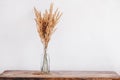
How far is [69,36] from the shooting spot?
256 cm

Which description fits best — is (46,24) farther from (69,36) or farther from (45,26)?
(69,36)

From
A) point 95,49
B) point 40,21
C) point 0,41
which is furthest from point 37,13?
point 95,49

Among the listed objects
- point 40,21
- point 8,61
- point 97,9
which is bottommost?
point 8,61

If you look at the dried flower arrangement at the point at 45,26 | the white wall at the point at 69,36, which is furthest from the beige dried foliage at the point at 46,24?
the white wall at the point at 69,36

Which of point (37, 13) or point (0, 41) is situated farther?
point (0, 41)

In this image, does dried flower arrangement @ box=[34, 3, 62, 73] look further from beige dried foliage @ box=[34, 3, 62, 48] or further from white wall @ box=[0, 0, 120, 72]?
white wall @ box=[0, 0, 120, 72]

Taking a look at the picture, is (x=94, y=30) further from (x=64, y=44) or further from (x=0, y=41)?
(x=0, y=41)

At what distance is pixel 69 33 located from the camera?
2.56m

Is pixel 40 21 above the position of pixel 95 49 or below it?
above

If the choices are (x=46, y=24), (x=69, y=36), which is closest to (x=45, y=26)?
(x=46, y=24)

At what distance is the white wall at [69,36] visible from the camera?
2.54 m

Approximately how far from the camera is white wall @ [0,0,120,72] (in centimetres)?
254

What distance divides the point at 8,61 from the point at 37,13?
0.64 m

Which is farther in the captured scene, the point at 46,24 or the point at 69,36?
the point at 69,36
